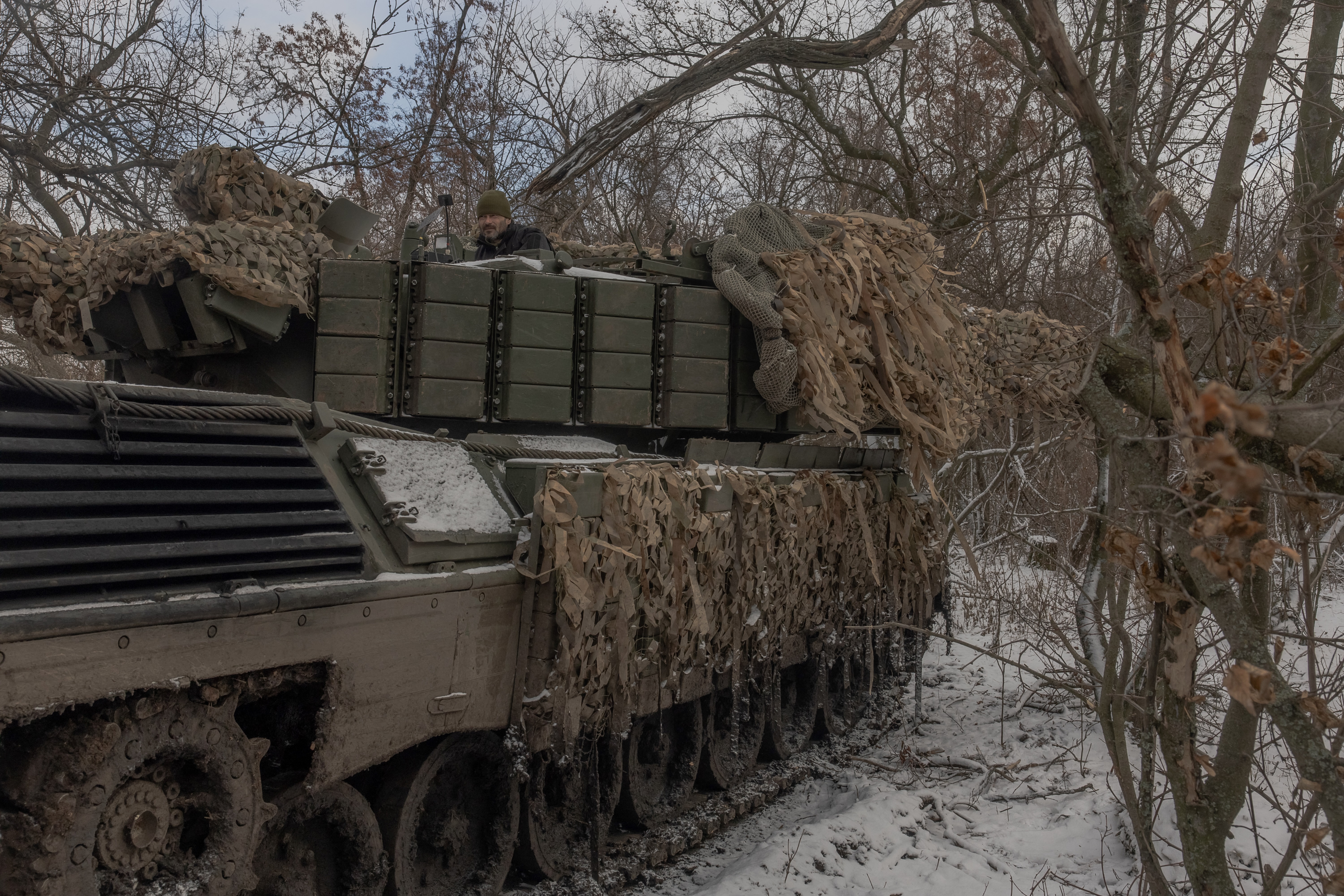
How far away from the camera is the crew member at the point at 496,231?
301 inches

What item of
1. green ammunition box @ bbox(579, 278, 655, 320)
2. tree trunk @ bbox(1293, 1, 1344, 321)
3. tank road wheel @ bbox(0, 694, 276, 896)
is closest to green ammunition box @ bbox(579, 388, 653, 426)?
green ammunition box @ bbox(579, 278, 655, 320)

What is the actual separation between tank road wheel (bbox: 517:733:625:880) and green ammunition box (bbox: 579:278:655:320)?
225 centimetres

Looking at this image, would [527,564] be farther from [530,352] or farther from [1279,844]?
[1279,844]

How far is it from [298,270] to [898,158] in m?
10.4

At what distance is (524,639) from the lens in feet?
14.4

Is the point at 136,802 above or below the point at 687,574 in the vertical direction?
below

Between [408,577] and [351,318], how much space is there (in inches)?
85.4

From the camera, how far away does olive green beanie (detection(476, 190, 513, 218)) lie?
→ 25.2ft

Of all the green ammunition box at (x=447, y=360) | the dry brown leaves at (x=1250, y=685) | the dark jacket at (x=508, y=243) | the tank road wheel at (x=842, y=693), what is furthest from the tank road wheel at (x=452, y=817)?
the dark jacket at (x=508, y=243)

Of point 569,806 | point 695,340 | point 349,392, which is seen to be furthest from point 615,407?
point 569,806

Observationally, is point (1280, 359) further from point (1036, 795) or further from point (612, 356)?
point (1036, 795)

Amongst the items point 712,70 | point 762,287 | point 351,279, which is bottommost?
point 351,279

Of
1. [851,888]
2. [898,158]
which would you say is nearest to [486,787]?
[851,888]

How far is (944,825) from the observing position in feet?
19.6
